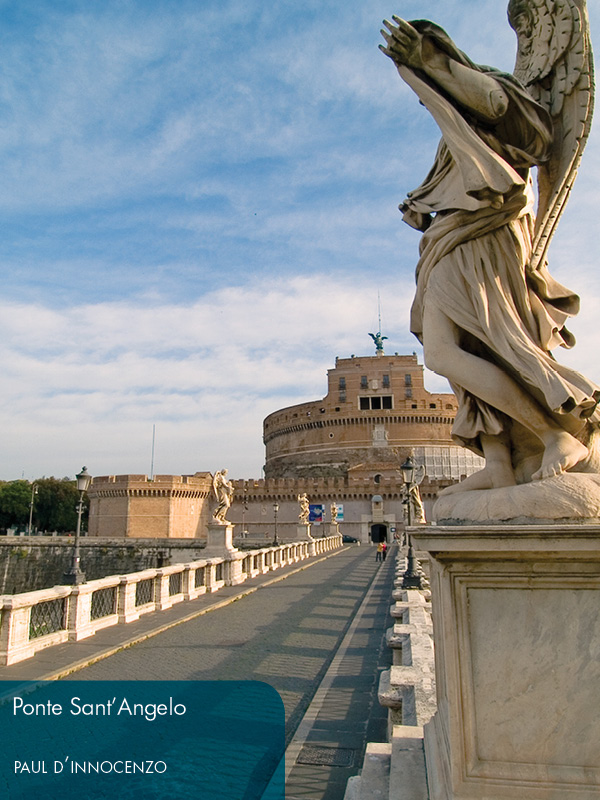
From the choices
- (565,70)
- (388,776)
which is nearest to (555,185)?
(565,70)

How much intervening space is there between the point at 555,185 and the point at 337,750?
4.15 m

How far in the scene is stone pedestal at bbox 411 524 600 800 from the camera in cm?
187

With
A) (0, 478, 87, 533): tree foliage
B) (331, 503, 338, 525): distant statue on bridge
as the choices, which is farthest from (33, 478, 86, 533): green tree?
(331, 503, 338, 525): distant statue on bridge

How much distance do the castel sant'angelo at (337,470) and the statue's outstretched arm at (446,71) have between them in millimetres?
48969

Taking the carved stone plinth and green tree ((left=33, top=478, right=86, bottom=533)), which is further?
green tree ((left=33, top=478, right=86, bottom=533))

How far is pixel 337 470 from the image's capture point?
6288cm

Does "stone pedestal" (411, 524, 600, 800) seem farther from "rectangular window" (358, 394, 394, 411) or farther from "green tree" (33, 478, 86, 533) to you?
"rectangular window" (358, 394, 394, 411)

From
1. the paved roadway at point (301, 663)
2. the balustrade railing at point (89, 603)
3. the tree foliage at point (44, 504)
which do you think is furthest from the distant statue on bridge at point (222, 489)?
the tree foliage at point (44, 504)

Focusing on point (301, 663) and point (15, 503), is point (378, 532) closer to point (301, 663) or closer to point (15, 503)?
point (15, 503)

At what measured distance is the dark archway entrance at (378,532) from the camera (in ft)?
173

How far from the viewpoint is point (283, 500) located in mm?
56406

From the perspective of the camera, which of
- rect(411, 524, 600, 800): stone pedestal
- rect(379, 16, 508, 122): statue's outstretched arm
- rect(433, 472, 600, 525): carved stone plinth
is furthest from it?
rect(379, 16, 508, 122): statue's outstretched arm

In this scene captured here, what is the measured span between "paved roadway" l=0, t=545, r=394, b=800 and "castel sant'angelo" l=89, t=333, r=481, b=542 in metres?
40.2

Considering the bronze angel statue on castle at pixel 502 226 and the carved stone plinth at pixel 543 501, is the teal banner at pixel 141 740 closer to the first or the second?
the carved stone plinth at pixel 543 501
